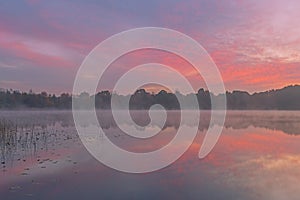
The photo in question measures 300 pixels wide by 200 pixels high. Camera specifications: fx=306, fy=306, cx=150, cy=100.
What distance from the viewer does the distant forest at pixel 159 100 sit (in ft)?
278

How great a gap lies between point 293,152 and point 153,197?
9510 mm

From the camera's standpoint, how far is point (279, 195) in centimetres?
746

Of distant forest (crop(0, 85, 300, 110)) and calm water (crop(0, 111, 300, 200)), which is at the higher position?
distant forest (crop(0, 85, 300, 110))

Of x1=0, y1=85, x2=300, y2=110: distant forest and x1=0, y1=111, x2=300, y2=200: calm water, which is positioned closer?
x1=0, y1=111, x2=300, y2=200: calm water

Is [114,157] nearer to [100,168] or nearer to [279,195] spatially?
[100,168]

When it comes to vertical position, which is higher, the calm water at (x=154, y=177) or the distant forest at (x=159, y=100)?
the distant forest at (x=159, y=100)

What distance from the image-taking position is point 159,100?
96.8 metres

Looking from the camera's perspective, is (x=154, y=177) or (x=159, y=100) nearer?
(x=154, y=177)

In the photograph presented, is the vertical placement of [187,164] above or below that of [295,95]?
below

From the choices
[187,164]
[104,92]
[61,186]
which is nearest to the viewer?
[61,186]

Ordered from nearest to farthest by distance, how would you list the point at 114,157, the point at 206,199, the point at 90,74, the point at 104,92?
the point at 206,199
the point at 114,157
the point at 90,74
the point at 104,92

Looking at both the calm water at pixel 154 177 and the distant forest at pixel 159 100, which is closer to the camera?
the calm water at pixel 154 177

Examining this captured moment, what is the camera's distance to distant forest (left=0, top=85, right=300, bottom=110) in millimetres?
84875

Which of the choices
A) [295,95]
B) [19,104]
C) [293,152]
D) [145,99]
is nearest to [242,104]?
[295,95]
